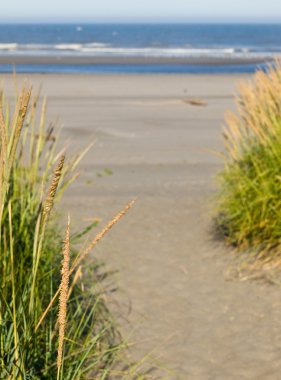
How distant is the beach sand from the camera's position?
14.8ft

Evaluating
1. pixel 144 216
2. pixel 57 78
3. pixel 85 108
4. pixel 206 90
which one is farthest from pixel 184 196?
pixel 57 78

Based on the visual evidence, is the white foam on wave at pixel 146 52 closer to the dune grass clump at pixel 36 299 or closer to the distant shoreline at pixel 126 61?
the distant shoreline at pixel 126 61

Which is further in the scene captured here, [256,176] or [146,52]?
[146,52]

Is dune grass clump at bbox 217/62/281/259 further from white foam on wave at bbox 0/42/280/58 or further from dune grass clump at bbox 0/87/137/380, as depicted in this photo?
white foam on wave at bbox 0/42/280/58

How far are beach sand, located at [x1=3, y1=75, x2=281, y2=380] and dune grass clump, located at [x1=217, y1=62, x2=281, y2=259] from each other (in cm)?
29

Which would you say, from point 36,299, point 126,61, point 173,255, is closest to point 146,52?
point 126,61

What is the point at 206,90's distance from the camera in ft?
69.5

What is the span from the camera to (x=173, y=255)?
6156 millimetres

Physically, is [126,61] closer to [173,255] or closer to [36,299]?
[173,255]

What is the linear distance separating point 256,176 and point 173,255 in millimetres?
921

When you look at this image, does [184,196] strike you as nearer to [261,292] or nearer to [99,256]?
[99,256]

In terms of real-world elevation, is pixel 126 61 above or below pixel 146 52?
above

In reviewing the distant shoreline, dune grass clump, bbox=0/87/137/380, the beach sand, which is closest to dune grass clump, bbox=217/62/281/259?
the beach sand

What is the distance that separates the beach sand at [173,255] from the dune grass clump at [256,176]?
29 centimetres
